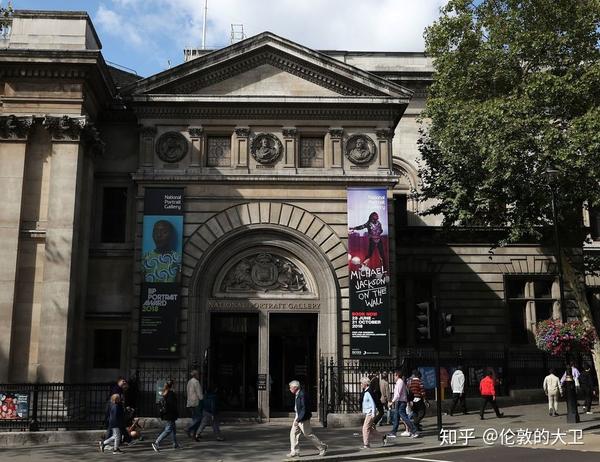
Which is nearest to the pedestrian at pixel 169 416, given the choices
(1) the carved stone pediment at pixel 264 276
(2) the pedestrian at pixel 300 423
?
(2) the pedestrian at pixel 300 423

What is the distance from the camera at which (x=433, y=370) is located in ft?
89.1

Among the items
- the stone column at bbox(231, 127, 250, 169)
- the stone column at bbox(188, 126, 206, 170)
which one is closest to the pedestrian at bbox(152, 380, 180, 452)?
the stone column at bbox(188, 126, 206, 170)

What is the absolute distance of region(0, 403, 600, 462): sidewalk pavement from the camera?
55.0 feet

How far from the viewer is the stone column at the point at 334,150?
26609 mm

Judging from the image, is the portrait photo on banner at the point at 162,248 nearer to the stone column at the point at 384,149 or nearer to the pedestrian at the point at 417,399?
the stone column at the point at 384,149

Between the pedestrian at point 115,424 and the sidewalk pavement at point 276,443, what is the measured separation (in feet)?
1.16

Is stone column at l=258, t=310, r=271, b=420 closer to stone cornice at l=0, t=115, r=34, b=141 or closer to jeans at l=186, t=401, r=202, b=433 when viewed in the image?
jeans at l=186, t=401, r=202, b=433

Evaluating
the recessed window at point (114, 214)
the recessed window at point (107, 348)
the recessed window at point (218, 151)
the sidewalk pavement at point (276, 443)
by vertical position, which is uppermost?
the recessed window at point (218, 151)

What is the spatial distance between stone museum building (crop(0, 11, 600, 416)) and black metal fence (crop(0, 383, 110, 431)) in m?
1.55

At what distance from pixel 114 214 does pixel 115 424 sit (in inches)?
448

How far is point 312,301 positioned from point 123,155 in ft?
32.5

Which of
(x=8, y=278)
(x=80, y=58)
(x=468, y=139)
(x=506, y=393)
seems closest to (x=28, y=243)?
(x=8, y=278)

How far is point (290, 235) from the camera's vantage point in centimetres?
2605

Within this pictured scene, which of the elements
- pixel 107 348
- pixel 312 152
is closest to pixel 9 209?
pixel 107 348
